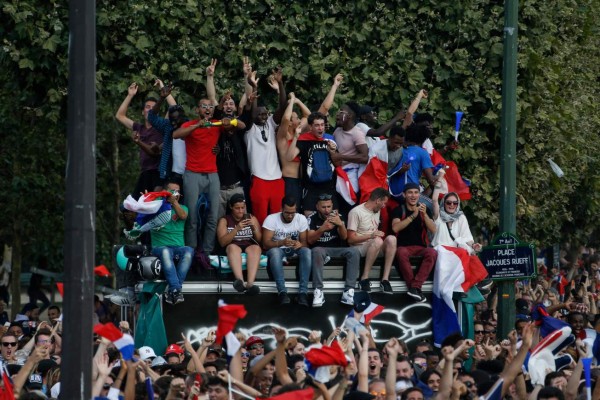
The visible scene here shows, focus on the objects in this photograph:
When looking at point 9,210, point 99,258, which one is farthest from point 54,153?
point 99,258

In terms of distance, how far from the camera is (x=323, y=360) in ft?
40.5

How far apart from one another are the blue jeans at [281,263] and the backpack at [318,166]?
107 cm

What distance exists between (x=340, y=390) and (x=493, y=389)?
210 cm

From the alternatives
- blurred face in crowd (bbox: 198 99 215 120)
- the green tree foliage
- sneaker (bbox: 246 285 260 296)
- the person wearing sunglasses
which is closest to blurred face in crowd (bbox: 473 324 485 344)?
sneaker (bbox: 246 285 260 296)

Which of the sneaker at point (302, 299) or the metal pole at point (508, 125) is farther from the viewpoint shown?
the sneaker at point (302, 299)

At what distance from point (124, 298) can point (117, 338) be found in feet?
19.5

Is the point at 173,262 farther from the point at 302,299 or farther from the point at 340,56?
the point at 340,56

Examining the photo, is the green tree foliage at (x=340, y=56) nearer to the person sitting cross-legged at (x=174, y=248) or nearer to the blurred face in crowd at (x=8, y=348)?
the person sitting cross-legged at (x=174, y=248)

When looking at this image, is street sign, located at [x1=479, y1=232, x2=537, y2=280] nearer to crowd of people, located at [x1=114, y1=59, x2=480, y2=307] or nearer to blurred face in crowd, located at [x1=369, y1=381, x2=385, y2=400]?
crowd of people, located at [x1=114, y1=59, x2=480, y2=307]

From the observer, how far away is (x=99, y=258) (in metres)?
37.6

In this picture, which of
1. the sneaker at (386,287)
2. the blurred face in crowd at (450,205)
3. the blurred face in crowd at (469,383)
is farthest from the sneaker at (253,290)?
the blurred face in crowd at (469,383)

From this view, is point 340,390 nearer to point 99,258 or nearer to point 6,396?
point 6,396

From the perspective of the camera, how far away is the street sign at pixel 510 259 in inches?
675

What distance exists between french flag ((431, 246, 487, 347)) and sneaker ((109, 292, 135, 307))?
11.5ft
